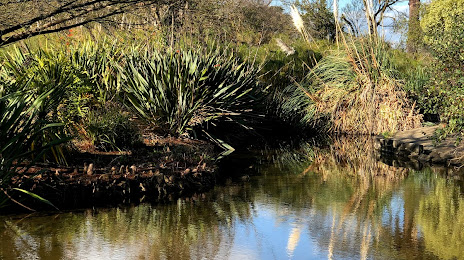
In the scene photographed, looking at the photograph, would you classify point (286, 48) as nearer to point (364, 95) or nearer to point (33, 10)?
point (364, 95)

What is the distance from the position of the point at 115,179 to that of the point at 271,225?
2593 mm

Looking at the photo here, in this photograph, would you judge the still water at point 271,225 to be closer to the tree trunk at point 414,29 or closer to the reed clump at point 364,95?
the reed clump at point 364,95

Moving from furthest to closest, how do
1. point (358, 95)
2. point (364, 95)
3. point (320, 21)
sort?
1. point (320, 21)
2. point (358, 95)
3. point (364, 95)

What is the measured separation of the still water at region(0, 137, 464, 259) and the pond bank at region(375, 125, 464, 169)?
5.30 ft

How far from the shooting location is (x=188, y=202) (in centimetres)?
898

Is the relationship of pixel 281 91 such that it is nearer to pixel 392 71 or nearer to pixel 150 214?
pixel 392 71

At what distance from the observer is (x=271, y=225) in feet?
25.4

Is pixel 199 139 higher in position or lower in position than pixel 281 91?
lower

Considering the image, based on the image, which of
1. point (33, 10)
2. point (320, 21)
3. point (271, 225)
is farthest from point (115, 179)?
point (320, 21)

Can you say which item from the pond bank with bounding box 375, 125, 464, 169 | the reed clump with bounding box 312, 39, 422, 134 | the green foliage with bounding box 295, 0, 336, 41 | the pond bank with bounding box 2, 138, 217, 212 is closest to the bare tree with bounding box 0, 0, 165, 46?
the pond bank with bounding box 2, 138, 217, 212

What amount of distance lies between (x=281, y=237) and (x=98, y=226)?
7.32 ft

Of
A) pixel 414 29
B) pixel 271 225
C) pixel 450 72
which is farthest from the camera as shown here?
pixel 414 29

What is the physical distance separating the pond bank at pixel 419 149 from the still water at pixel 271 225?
5.30ft

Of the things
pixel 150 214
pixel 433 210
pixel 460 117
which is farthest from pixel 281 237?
pixel 460 117
